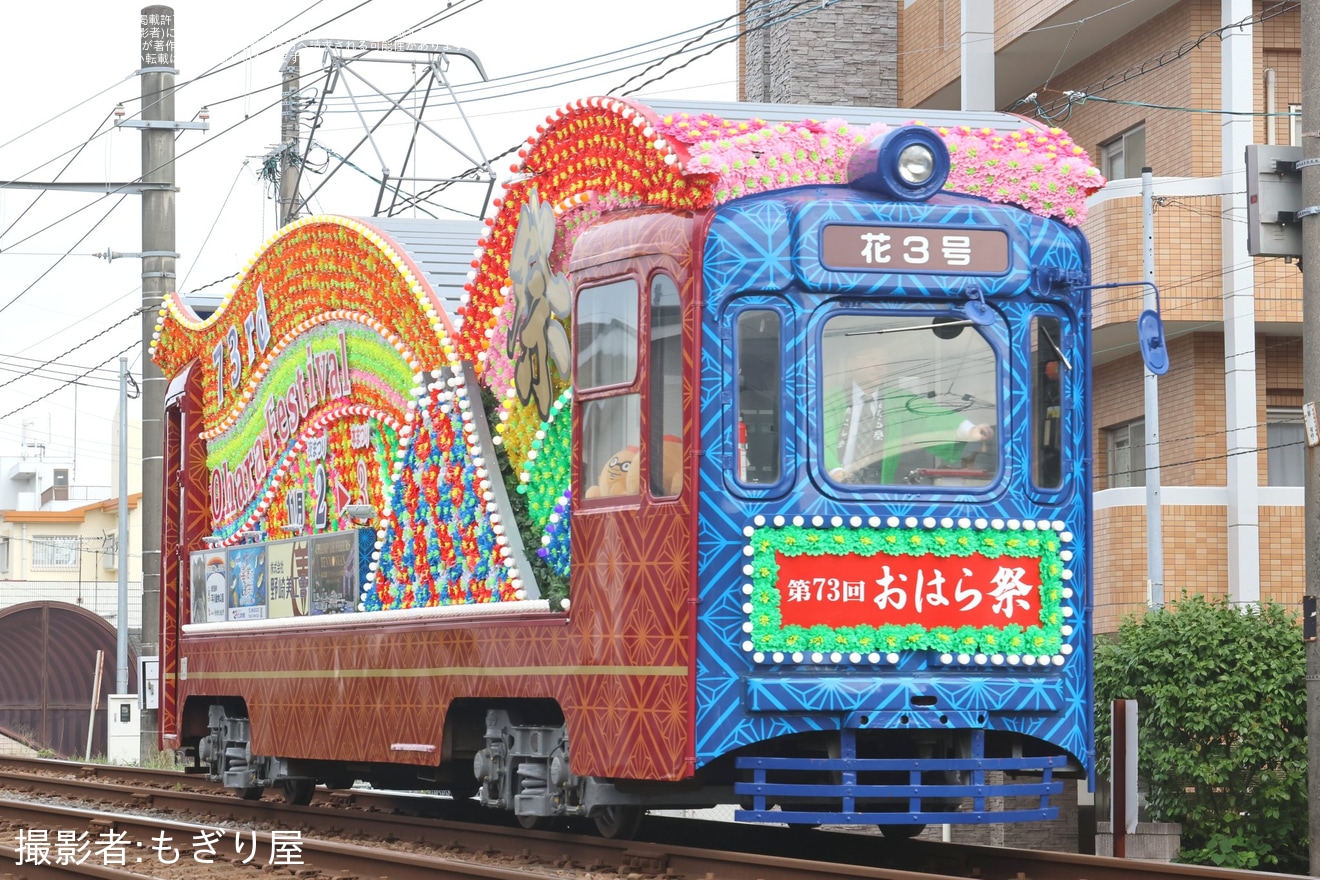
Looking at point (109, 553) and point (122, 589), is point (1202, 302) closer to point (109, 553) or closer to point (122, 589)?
point (122, 589)

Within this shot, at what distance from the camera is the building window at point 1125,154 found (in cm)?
2350

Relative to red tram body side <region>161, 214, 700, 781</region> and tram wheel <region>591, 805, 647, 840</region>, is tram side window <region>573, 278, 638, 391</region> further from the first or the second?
tram wheel <region>591, 805, 647, 840</region>

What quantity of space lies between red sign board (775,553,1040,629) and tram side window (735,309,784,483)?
49 centimetres

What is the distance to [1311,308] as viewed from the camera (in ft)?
40.6

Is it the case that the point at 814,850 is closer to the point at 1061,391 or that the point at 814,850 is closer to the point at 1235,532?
the point at 1061,391

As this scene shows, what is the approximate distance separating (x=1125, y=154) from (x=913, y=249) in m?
13.9

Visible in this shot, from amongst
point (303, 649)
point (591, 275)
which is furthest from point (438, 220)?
point (591, 275)

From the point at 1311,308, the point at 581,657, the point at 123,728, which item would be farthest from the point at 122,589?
the point at 1311,308

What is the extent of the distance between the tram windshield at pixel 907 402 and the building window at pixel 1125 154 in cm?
1348

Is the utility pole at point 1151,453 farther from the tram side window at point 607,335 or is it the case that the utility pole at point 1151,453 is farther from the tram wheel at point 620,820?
the tram side window at point 607,335

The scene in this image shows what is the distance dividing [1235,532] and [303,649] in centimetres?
1082

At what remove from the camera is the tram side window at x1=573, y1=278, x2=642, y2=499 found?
35.3ft

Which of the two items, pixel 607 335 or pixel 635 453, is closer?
pixel 635 453

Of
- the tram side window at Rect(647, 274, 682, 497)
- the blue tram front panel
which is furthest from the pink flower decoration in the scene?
the tram side window at Rect(647, 274, 682, 497)
